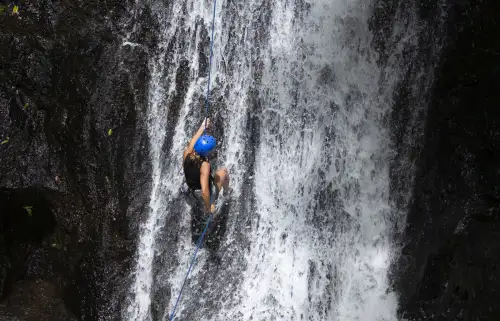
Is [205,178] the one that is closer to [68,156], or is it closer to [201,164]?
[201,164]

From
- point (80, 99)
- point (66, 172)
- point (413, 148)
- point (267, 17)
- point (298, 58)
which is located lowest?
point (66, 172)

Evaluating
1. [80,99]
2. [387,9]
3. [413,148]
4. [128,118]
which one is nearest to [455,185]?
[413,148]

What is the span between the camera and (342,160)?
20.4 feet

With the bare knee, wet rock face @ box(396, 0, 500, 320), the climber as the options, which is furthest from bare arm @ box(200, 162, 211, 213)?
wet rock face @ box(396, 0, 500, 320)

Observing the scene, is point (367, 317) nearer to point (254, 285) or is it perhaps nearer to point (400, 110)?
point (254, 285)

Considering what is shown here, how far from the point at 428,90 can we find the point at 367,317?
2.93m

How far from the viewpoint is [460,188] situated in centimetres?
546

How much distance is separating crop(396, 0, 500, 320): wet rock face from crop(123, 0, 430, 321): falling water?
0.42 metres

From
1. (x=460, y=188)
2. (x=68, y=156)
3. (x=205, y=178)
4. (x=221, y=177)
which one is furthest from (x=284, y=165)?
(x=68, y=156)

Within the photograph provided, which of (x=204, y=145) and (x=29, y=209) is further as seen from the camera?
(x=29, y=209)

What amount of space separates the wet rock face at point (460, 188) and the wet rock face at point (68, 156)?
367 cm

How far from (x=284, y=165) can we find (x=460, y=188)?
216 cm

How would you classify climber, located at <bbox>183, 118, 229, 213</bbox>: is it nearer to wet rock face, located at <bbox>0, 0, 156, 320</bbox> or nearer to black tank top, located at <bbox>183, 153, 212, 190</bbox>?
black tank top, located at <bbox>183, 153, 212, 190</bbox>

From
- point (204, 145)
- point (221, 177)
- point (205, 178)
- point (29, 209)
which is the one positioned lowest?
point (29, 209)
